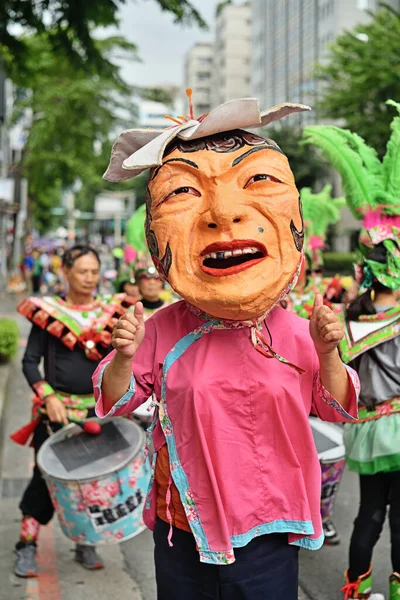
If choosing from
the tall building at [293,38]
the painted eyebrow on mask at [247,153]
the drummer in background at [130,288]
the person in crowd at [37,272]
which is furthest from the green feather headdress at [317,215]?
the tall building at [293,38]

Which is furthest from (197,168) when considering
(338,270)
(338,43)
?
(338,270)

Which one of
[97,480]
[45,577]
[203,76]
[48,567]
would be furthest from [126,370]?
[203,76]

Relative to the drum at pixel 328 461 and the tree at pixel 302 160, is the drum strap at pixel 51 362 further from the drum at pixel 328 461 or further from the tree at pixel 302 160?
the tree at pixel 302 160

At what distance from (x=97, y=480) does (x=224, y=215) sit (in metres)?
1.91

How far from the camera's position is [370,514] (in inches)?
143

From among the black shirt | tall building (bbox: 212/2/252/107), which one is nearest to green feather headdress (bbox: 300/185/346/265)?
the black shirt

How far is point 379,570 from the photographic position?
4316 mm

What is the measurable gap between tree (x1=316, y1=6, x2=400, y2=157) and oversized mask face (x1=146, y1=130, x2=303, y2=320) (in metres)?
18.2

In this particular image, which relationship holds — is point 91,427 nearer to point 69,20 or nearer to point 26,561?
point 26,561

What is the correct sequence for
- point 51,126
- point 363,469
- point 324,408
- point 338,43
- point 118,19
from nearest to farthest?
1. point 324,408
2. point 363,469
3. point 118,19
4. point 51,126
5. point 338,43

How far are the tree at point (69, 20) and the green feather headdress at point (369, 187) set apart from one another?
3.14 m

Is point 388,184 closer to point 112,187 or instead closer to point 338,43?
point 338,43

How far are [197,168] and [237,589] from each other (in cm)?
135

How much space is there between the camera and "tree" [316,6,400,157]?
20438mm
